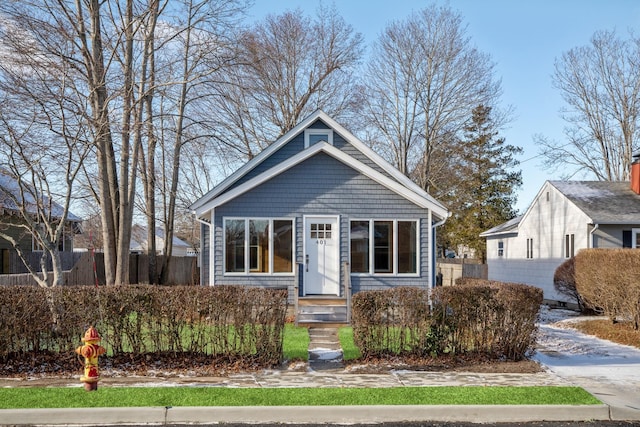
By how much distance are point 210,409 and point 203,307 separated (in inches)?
112

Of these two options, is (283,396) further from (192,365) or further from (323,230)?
(323,230)

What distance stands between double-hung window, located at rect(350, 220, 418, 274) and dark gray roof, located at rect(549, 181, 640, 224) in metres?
7.47

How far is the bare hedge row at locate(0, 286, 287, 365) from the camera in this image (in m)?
9.57

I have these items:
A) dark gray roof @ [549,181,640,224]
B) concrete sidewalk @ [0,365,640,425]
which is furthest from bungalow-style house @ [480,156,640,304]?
concrete sidewalk @ [0,365,640,425]

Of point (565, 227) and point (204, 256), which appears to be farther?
point (565, 227)

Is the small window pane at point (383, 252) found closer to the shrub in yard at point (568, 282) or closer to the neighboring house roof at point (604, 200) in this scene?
the shrub in yard at point (568, 282)

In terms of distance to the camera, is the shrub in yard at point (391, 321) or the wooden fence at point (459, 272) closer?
the shrub in yard at point (391, 321)

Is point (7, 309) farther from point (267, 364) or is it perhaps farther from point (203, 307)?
point (267, 364)

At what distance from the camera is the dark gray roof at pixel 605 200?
19812 mm

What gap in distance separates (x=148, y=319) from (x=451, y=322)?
16.6ft

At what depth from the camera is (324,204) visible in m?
16.3

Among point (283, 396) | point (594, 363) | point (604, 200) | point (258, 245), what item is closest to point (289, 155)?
point (258, 245)

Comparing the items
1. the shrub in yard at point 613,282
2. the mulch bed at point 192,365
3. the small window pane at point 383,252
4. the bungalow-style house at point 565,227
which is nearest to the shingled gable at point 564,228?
the bungalow-style house at point 565,227

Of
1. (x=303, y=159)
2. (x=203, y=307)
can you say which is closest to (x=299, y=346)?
(x=203, y=307)
